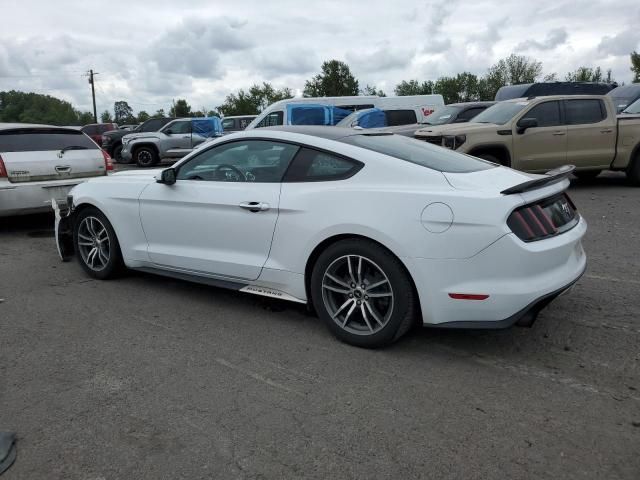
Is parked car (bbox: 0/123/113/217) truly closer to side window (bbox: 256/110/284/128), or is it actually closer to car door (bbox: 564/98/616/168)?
side window (bbox: 256/110/284/128)

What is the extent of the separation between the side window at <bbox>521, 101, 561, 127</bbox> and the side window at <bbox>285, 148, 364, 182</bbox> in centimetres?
743

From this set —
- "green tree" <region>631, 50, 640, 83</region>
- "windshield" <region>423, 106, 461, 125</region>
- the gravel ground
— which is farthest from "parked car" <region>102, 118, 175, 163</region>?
"green tree" <region>631, 50, 640, 83</region>

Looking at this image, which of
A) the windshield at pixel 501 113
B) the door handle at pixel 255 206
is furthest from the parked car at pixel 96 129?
the door handle at pixel 255 206

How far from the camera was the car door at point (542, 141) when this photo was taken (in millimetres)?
9984

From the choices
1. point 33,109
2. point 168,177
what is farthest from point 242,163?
point 33,109

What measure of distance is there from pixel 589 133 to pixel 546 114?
90 cm

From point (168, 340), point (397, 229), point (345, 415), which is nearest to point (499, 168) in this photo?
point (397, 229)

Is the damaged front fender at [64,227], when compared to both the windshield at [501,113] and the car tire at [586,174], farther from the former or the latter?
the car tire at [586,174]

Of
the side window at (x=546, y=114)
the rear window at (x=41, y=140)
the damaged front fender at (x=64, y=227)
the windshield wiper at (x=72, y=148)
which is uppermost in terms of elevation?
the side window at (x=546, y=114)

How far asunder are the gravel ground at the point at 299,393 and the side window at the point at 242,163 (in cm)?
108

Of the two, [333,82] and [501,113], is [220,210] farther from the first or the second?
[333,82]

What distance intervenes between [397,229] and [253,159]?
1460mm

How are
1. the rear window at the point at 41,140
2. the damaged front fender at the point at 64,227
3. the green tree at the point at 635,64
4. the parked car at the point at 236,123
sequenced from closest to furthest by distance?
the damaged front fender at the point at 64,227, the rear window at the point at 41,140, the parked car at the point at 236,123, the green tree at the point at 635,64

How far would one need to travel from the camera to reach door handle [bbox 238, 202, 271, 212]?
405 cm
